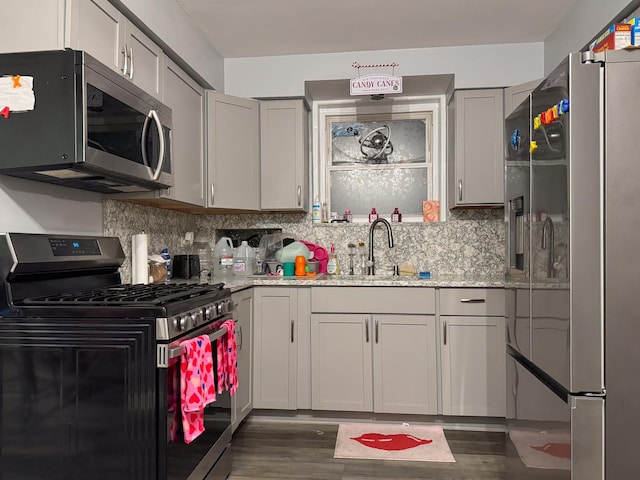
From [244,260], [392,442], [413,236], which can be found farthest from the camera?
[413,236]

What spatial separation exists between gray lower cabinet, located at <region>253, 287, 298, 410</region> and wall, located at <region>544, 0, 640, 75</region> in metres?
2.23

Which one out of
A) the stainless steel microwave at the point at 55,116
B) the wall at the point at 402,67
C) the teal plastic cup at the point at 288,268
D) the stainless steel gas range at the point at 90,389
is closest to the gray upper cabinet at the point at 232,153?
the wall at the point at 402,67

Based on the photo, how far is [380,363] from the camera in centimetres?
314

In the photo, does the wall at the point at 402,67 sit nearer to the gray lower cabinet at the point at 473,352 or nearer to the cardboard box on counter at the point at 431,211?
the cardboard box on counter at the point at 431,211

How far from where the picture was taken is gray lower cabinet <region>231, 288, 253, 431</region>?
9.46ft

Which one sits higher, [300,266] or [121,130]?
[121,130]

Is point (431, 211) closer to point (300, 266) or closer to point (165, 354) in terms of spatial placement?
point (300, 266)

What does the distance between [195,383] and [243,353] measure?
129cm

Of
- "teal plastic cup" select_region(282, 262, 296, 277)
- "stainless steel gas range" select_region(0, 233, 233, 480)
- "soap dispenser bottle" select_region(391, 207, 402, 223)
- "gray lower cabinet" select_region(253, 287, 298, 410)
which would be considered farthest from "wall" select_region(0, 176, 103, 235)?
"soap dispenser bottle" select_region(391, 207, 402, 223)

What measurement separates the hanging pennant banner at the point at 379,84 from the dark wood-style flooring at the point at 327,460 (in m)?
2.20

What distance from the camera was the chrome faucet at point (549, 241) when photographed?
5.73 ft

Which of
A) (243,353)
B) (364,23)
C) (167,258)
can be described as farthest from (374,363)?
(364,23)

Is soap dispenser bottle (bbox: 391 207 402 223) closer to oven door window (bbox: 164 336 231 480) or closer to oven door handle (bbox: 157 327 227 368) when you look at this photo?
oven door window (bbox: 164 336 231 480)

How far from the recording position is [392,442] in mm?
2914
